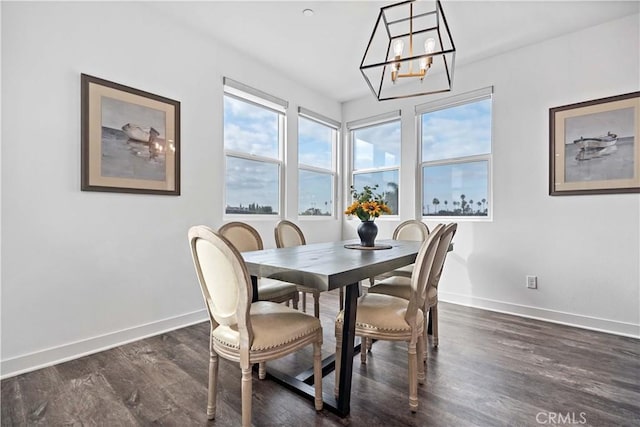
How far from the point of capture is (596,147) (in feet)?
9.42

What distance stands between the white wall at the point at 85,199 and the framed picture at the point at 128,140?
0.23 ft

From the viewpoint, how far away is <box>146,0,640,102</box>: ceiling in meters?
2.61

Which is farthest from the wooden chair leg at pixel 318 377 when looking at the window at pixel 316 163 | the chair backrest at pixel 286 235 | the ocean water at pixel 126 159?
the window at pixel 316 163

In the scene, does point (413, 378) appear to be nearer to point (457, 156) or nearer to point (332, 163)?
point (457, 156)

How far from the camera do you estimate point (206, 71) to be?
10.2ft

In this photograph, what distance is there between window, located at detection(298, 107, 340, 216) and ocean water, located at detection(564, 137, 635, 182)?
9.39 feet

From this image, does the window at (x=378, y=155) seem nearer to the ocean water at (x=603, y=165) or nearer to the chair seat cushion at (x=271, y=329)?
the ocean water at (x=603, y=165)

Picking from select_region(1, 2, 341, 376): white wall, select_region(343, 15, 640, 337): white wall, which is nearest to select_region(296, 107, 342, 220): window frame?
select_region(1, 2, 341, 376): white wall

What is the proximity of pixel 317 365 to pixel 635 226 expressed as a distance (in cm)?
307

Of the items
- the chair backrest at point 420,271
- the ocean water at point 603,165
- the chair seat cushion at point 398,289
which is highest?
the ocean water at point 603,165

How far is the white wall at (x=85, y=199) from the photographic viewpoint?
2.05m

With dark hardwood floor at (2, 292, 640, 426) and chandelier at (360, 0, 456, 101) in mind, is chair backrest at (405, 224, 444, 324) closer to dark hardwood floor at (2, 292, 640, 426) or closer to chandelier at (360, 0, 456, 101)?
dark hardwood floor at (2, 292, 640, 426)

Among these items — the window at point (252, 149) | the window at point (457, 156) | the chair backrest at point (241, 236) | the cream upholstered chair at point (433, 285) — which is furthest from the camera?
the window at point (457, 156)

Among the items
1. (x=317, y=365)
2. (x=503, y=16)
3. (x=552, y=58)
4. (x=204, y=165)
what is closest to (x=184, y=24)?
(x=204, y=165)
